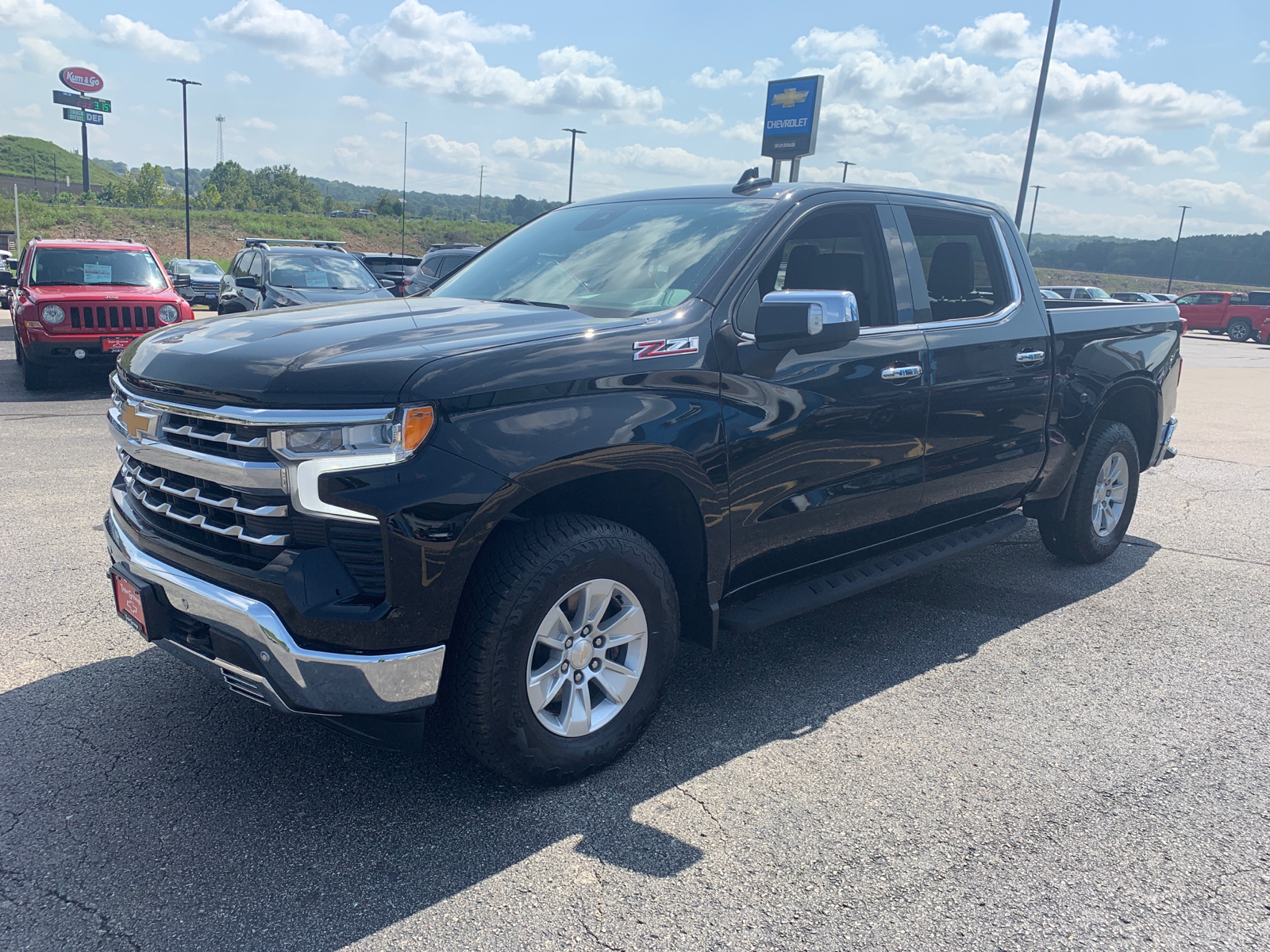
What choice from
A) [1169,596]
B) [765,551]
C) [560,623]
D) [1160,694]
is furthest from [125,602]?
[1169,596]

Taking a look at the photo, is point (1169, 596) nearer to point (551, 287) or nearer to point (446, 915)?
point (551, 287)

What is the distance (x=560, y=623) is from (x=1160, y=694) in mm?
2643

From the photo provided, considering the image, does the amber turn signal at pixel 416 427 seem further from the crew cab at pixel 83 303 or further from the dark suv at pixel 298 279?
the dark suv at pixel 298 279

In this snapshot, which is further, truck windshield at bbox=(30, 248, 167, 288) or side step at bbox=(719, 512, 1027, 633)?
truck windshield at bbox=(30, 248, 167, 288)

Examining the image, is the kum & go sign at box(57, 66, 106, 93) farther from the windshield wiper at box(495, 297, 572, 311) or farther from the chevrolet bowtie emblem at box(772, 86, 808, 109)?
the windshield wiper at box(495, 297, 572, 311)

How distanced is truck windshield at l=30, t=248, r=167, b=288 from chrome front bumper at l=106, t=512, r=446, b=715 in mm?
10648

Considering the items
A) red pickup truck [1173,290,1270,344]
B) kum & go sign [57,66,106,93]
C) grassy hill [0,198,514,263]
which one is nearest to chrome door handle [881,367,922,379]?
red pickup truck [1173,290,1270,344]

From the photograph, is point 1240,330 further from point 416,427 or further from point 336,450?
point 336,450

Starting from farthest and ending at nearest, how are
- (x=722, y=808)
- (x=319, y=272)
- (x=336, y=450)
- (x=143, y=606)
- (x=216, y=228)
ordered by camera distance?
1. (x=216, y=228)
2. (x=319, y=272)
3. (x=722, y=808)
4. (x=143, y=606)
5. (x=336, y=450)

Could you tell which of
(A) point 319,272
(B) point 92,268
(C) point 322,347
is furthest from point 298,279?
(C) point 322,347

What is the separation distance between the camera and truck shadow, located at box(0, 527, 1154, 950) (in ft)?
8.03

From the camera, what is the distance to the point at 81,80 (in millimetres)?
91250

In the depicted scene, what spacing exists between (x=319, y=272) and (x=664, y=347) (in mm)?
11639

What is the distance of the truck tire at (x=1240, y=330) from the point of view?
3731 cm
